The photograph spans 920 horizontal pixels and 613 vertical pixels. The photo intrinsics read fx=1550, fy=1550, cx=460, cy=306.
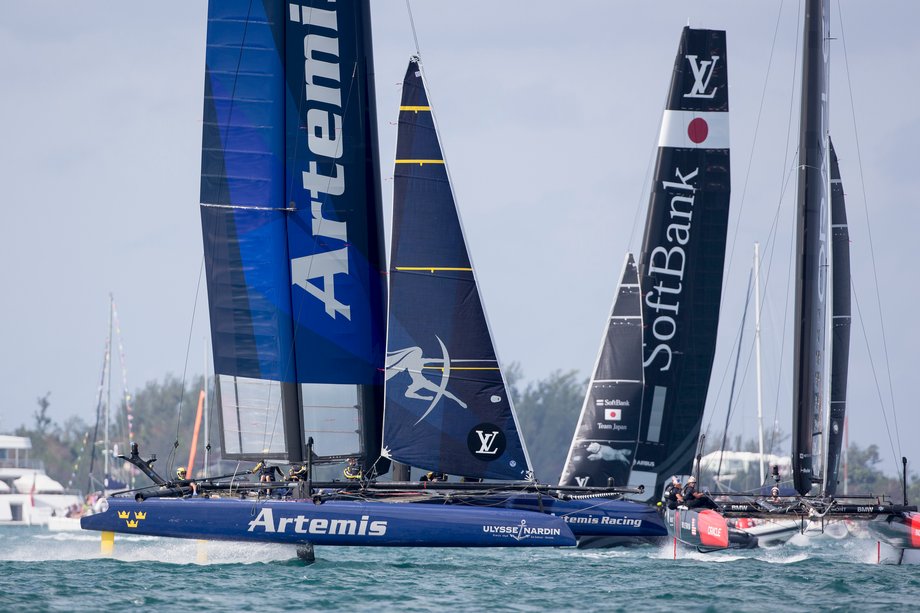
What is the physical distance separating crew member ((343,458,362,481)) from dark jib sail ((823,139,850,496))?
9787 millimetres

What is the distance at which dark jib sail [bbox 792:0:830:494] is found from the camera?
2441cm

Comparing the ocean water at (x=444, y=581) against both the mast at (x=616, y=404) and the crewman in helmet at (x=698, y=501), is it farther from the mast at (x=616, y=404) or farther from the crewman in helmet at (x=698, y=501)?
the mast at (x=616, y=404)

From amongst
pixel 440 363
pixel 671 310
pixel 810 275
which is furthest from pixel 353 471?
pixel 671 310

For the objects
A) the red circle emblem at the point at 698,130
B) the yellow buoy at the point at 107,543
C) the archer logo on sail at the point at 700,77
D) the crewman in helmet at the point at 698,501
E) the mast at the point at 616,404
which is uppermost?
the archer logo on sail at the point at 700,77

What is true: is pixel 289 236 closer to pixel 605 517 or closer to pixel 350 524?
pixel 350 524

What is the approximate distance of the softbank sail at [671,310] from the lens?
26828 millimetres

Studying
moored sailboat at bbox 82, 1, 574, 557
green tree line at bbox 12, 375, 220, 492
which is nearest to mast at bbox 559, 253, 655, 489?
moored sailboat at bbox 82, 1, 574, 557

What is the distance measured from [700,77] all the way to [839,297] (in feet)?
15.6

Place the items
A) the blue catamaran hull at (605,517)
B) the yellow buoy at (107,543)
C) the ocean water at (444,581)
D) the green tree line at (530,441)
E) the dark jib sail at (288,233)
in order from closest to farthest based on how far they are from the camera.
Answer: the ocean water at (444,581)
the yellow buoy at (107,543)
the blue catamaran hull at (605,517)
the dark jib sail at (288,233)
the green tree line at (530,441)

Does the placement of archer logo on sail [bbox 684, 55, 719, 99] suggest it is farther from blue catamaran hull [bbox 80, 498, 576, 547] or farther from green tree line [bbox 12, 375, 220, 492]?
green tree line [bbox 12, 375, 220, 492]

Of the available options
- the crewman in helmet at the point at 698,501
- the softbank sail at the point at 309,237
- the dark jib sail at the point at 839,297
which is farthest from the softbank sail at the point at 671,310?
the softbank sail at the point at 309,237

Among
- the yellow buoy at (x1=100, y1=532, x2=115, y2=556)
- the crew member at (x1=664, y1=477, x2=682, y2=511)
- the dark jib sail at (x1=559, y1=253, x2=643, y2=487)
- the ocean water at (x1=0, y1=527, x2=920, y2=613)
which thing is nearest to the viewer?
the ocean water at (x1=0, y1=527, x2=920, y2=613)

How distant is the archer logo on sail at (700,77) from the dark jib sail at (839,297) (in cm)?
265

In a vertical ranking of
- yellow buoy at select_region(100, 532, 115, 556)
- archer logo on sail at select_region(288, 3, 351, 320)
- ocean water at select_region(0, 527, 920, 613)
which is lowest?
ocean water at select_region(0, 527, 920, 613)
